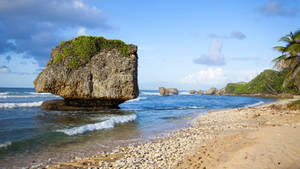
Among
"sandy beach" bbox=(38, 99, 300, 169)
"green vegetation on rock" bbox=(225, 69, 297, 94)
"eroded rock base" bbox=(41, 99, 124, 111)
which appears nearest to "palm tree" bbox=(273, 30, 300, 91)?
"sandy beach" bbox=(38, 99, 300, 169)

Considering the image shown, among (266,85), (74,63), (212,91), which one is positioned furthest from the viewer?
(212,91)

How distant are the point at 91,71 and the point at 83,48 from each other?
2824 mm

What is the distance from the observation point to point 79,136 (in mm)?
10992

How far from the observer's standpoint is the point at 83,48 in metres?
21.9

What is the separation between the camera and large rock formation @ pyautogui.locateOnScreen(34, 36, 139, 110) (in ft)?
69.1

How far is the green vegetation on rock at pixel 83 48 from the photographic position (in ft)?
70.8

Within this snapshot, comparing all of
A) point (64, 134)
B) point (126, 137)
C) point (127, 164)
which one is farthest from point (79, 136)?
point (127, 164)

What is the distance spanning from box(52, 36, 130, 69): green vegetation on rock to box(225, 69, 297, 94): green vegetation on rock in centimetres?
4544

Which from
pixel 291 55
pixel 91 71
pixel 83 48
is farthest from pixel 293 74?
pixel 83 48

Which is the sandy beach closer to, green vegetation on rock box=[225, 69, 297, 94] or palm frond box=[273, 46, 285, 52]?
palm frond box=[273, 46, 285, 52]

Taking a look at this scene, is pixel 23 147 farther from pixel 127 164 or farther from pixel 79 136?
pixel 127 164

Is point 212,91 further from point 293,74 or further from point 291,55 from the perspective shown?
point 293,74

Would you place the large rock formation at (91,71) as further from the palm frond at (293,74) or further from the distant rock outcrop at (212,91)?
the distant rock outcrop at (212,91)

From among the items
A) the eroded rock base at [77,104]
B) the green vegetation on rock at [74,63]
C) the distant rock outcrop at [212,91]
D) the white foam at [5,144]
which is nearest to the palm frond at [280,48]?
the eroded rock base at [77,104]
